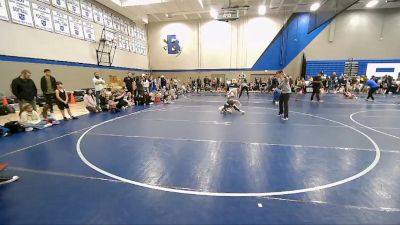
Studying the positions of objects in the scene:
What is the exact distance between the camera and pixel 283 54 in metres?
22.4

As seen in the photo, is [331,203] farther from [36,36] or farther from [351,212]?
[36,36]

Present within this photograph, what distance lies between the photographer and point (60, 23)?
1271 centimetres

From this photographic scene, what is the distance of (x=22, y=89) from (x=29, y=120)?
1080 millimetres

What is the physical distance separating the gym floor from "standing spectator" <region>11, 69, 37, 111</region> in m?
1.78

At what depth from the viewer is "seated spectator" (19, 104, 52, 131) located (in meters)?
6.54

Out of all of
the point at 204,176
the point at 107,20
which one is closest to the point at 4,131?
the point at 204,176

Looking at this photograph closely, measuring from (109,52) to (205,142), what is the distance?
14.8m

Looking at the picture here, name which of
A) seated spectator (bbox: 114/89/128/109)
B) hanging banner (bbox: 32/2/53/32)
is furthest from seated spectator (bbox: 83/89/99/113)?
hanging banner (bbox: 32/2/53/32)

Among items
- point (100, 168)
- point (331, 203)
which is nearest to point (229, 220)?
point (331, 203)

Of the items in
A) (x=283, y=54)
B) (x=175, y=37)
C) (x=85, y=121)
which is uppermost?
(x=175, y=37)

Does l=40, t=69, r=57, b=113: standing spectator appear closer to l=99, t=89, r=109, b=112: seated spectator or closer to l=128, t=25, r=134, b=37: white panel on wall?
l=99, t=89, r=109, b=112: seated spectator

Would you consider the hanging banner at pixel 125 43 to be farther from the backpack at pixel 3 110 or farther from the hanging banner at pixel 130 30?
the backpack at pixel 3 110

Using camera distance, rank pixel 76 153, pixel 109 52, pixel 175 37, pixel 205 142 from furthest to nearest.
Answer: pixel 175 37 → pixel 109 52 → pixel 205 142 → pixel 76 153

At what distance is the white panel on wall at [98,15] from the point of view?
1541 cm
